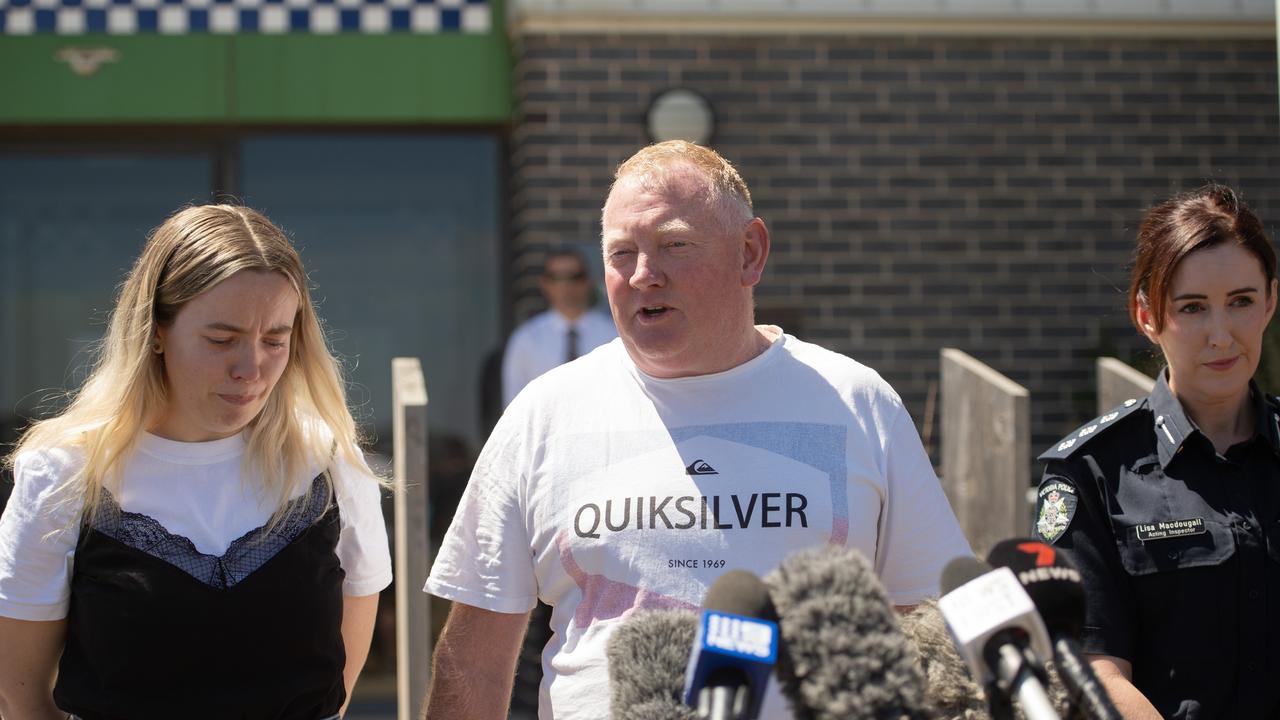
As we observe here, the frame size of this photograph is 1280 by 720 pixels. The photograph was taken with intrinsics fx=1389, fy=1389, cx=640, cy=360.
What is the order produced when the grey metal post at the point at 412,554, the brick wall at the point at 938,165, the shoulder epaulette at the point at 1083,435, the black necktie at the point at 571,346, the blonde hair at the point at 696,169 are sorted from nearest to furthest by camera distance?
the blonde hair at the point at 696,169 < the shoulder epaulette at the point at 1083,435 < the grey metal post at the point at 412,554 < the black necktie at the point at 571,346 < the brick wall at the point at 938,165

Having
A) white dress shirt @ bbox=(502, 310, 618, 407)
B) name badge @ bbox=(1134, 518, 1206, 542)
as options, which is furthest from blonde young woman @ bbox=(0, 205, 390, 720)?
white dress shirt @ bbox=(502, 310, 618, 407)

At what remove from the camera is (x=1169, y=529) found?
2766 mm

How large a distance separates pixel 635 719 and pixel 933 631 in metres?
0.53

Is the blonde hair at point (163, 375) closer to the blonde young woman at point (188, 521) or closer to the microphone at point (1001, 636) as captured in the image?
the blonde young woman at point (188, 521)

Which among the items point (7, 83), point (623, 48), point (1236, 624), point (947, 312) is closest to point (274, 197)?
point (7, 83)

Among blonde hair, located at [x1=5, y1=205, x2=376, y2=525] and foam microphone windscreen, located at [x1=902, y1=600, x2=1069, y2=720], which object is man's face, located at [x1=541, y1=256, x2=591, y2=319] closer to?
blonde hair, located at [x1=5, y1=205, x2=376, y2=525]

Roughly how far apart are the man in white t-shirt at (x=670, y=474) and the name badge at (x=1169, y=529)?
38 centimetres

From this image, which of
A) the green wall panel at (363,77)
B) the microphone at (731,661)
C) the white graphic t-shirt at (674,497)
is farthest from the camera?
the green wall panel at (363,77)

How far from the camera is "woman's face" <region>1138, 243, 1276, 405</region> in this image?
2824 mm

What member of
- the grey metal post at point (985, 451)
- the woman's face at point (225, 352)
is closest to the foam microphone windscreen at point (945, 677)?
the woman's face at point (225, 352)

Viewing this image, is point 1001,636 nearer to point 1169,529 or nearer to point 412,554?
point 1169,529

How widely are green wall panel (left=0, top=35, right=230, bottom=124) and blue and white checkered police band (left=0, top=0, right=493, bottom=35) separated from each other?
0.05 metres

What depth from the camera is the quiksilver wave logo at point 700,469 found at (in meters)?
2.67

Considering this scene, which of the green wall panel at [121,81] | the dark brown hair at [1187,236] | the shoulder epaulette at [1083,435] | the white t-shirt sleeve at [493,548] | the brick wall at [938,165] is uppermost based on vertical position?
the green wall panel at [121,81]
